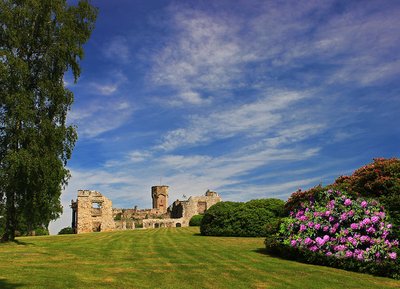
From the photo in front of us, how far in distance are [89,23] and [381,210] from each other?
1948 centimetres

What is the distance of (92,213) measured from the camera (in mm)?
49125

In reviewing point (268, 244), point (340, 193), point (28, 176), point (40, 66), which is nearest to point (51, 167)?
point (28, 176)

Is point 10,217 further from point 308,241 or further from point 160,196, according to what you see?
point 160,196

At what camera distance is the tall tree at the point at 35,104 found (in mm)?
20312

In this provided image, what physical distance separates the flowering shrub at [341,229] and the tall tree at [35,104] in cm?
1285

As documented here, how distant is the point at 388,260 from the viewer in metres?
12.5

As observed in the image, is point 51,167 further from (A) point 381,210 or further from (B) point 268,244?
(A) point 381,210

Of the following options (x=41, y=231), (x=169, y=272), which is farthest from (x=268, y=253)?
(x=41, y=231)

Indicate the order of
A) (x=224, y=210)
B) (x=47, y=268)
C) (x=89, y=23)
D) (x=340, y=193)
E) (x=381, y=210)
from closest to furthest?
(x=47, y=268)
(x=381, y=210)
(x=340, y=193)
(x=89, y=23)
(x=224, y=210)

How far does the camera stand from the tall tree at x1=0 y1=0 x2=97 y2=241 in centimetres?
2031

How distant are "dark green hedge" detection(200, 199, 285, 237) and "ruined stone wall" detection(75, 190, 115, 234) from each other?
24208mm

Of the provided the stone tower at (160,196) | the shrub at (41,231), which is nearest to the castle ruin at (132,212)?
the stone tower at (160,196)

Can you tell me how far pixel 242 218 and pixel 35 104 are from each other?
15033 mm

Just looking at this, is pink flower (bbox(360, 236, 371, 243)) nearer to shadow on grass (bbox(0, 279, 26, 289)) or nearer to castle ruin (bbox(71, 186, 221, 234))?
shadow on grass (bbox(0, 279, 26, 289))
